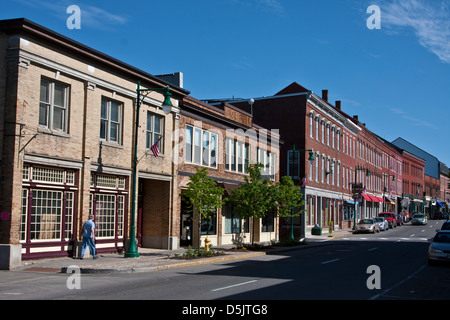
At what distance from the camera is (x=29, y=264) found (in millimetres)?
17375

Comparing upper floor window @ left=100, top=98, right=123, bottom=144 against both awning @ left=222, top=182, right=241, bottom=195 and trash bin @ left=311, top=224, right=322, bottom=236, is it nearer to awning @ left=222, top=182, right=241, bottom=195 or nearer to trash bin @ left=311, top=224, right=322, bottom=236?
awning @ left=222, top=182, right=241, bottom=195

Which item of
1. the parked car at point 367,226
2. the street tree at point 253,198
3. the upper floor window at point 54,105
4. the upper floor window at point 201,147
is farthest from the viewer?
the parked car at point 367,226

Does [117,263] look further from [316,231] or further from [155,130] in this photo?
[316,231]

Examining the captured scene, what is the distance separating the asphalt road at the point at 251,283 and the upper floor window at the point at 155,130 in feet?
26.4

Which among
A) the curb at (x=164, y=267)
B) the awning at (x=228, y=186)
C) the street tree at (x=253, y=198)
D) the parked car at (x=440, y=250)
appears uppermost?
the awning at (x=228, y=186)

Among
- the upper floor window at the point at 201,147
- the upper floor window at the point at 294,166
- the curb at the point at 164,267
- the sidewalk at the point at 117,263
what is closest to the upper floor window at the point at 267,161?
the upper floor window at the point at 201,147

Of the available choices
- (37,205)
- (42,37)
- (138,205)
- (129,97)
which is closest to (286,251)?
(138,205)

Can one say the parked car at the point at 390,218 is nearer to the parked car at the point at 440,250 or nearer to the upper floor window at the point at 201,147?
the upper floor window at the point at 201,147

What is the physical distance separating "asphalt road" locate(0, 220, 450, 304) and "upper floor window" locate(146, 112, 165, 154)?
26.4ft

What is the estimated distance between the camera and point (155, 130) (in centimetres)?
2517

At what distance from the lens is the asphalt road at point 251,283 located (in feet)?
37.2

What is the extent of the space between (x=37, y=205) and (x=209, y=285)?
27.7ft

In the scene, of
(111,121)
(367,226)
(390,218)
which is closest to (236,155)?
(111,121)
